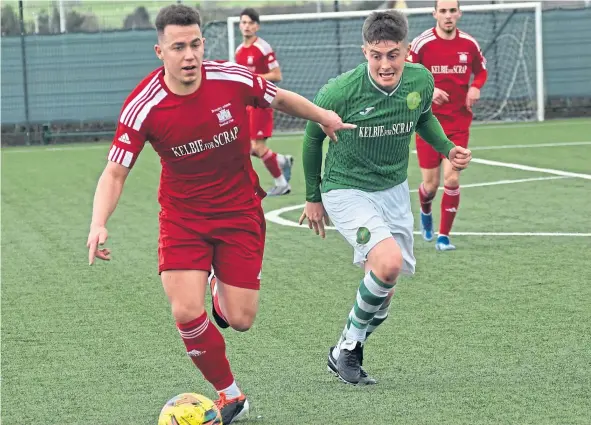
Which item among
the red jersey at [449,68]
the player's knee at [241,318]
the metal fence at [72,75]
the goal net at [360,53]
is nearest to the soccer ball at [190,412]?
the player's knee at [241,318]

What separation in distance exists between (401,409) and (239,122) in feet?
5.04

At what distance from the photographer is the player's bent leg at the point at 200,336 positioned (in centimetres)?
565

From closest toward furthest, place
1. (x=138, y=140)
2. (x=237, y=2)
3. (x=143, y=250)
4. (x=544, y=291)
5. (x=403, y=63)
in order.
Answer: (x=138, y=140) → (x=403, y=63) → (x=544, y=291) → (x=143, y=250) → (x=237, y=2)

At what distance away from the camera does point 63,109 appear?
2392cm

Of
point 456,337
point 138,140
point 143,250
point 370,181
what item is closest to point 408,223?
point 370,181

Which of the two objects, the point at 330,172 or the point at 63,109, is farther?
the point at 63,109

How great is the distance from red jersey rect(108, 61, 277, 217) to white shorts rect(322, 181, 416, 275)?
71cm

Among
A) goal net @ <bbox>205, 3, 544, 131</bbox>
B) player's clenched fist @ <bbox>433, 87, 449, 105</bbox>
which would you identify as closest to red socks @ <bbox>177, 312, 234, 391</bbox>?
player's clenched fist @ <bbox>433, 87, 449, 105</bbox>

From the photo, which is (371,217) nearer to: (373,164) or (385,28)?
(373,164)

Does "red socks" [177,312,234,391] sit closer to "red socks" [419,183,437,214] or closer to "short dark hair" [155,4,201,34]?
"short dark hair" [155,4,201,34]

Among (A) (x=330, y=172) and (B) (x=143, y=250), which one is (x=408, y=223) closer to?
(A) (x=330, y=172)

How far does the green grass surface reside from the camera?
5812 millimetres

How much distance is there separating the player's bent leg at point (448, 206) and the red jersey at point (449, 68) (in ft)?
1.42

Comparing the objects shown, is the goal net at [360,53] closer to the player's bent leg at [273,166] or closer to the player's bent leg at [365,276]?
the player's bent leg at [273,166]
